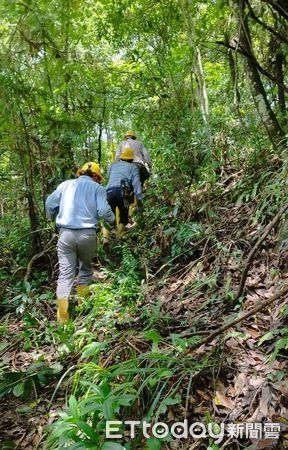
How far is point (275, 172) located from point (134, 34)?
4.97 meters

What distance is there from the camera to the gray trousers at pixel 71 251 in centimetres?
484

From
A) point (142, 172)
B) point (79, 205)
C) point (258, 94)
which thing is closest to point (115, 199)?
point (142, 172)

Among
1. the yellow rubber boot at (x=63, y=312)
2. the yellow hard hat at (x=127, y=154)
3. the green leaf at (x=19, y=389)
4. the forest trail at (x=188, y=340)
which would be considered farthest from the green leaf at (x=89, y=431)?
the yellow hard hat at (x=127, y=154)

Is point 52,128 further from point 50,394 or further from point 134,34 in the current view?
point 50,394

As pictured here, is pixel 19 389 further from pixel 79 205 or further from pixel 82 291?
pixel 79 205

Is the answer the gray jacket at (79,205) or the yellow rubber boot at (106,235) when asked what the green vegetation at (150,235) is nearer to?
the yellow rubber boot at (106,235)

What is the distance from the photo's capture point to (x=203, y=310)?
13.0 feet

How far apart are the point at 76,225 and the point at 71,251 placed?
0.34 m

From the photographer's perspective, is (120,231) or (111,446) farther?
(120,231)

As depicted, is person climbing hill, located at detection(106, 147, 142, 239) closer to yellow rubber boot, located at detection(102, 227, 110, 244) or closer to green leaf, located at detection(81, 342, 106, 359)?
yellow rubber boot, located at detection(102, 227, 110, 244)

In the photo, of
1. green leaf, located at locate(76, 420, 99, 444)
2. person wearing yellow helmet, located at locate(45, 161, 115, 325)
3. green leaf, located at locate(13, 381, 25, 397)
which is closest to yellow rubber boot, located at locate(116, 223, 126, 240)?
person wearing yellow helmet, located at locate(45, 161, 115, 325)

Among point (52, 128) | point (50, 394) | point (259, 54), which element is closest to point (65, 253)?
point (50, 394)

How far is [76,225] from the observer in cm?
486

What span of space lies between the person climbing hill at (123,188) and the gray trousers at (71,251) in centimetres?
144
